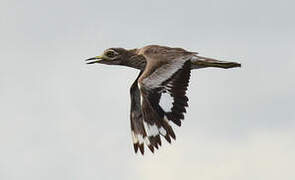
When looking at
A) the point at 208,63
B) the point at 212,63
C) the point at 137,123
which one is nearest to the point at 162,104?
the point at 137,123

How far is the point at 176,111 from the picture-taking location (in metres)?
32.0

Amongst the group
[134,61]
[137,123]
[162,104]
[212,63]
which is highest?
[212,63]

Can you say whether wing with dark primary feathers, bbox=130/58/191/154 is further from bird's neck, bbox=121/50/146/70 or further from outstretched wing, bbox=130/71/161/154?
bird's neck, bbox=121/50/146/70

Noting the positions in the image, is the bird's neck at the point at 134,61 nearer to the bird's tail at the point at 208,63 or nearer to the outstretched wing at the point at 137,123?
the outstretched wing at the point at 137,123

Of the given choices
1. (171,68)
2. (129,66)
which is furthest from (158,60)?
(129,66)

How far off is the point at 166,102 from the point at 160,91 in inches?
12.7

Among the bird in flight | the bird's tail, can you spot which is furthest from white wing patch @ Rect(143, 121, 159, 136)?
the bird's tail

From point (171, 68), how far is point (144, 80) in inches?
47.4

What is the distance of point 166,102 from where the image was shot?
32125 mm

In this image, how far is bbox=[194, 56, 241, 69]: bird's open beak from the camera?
34.8 metres

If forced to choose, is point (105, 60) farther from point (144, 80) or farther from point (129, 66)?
point (144, 80)

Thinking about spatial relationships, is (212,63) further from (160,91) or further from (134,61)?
(160,91)

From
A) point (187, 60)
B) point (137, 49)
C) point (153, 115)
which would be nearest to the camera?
point (153, 115)

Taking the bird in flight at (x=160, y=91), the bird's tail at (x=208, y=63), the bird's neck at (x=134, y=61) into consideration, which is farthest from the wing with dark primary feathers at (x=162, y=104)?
the bird's neck at (x=134, y=61)
